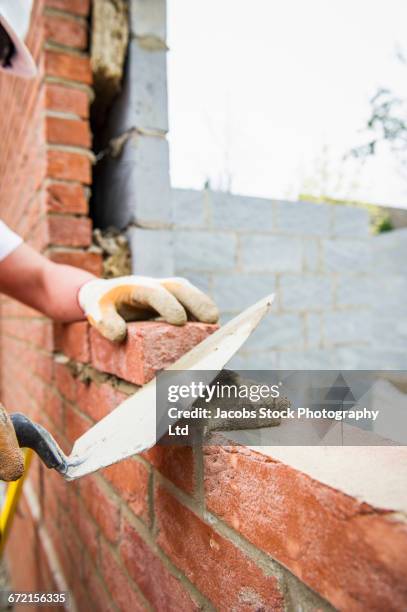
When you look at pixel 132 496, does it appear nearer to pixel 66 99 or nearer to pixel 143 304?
pixel 143 304

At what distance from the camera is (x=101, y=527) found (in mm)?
1188

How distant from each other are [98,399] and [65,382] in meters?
0.44

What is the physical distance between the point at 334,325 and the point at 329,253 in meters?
0.58

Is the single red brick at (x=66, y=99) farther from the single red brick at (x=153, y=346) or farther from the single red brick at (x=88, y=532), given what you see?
the single red brick at (x=88, y=532)

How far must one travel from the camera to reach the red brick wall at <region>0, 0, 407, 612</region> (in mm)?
444

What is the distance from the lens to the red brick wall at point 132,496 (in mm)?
444

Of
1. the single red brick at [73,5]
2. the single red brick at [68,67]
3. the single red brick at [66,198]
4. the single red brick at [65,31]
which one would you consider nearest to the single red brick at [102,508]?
the single red brick at [66,198]

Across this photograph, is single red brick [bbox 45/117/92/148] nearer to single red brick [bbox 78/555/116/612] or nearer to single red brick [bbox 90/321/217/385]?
single red brick [bbox 90/321/217/385]

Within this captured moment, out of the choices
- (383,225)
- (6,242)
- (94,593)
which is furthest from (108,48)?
(383,225)

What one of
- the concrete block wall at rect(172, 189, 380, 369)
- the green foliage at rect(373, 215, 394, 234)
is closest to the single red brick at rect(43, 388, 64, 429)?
the concrete block wall at rect(172, 189, 380, 369)

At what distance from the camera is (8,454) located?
2.17 feet

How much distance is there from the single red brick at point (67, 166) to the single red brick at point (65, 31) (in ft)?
1.39

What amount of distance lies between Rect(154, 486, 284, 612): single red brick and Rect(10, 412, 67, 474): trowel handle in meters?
0.22

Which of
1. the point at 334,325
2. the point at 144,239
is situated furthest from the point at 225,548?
the point at 334,325
